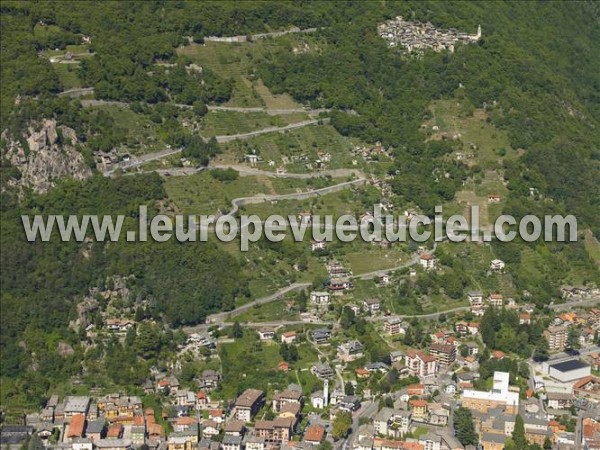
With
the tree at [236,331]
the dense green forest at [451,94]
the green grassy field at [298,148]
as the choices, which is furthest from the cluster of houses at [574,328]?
the green grassy field at [298,148]

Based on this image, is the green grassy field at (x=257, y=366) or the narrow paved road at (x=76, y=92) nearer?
the green grassy field at (x=257, y=366)

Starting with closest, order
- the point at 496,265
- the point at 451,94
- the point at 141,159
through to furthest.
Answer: the point at 496,265
the point at 141,159
the point at 451,94

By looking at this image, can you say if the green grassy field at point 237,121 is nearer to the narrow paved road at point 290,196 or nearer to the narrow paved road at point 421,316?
the narrow paved road at point 290,196

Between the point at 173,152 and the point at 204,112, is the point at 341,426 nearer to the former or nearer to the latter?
the point at 173,152

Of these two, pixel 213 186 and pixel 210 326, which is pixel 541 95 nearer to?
pixel 213 186

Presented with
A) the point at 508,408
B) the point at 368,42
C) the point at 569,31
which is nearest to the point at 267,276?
the point at 508,408

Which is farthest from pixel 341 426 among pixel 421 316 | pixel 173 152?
pixel 173 152
